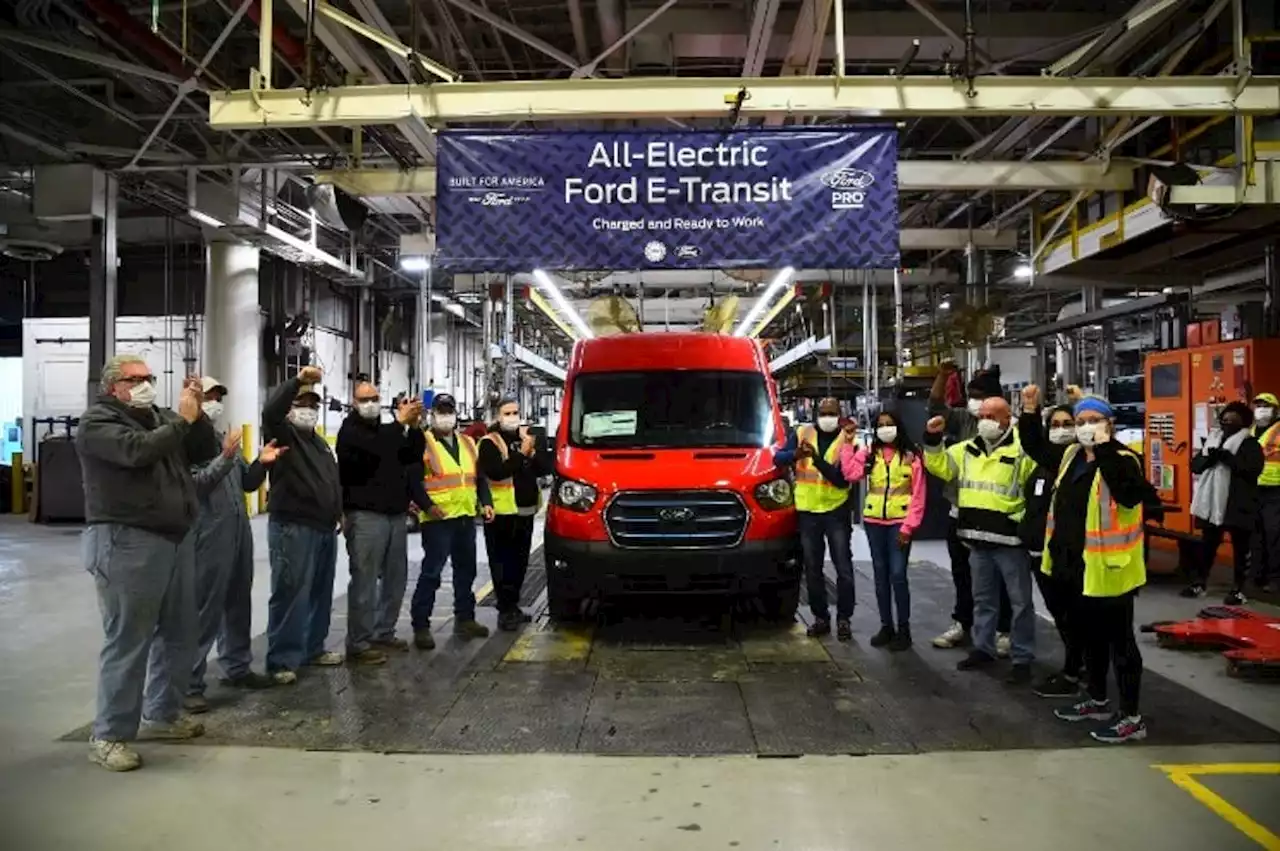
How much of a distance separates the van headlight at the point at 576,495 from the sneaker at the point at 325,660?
193cm

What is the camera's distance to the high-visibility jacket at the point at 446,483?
22.0 ft

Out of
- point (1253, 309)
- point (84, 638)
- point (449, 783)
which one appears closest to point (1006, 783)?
point (449, 783)

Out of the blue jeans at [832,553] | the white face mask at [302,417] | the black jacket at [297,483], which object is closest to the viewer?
the black jacket at [297,483]

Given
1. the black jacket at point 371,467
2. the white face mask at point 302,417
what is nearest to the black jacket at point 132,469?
the white face mask at point 302,417

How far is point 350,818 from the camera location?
3.72 metres

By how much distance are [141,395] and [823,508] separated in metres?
4.61

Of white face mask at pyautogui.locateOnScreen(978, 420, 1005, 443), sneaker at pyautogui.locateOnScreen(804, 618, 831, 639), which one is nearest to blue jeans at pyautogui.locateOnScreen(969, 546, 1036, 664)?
white face mask at pyautogui.locateOnScreen(978, 420, 1005, 443)

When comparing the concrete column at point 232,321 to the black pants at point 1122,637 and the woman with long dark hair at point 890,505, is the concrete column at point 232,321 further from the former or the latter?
the black pants at point 1122,637

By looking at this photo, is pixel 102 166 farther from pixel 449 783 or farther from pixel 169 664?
pixel 449 783

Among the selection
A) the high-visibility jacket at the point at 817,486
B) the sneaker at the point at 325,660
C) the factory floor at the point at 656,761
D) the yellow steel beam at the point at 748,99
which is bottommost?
the factory floor at the point at 656,761

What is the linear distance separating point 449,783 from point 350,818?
0.50m

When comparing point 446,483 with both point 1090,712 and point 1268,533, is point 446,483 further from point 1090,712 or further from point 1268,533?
point 1268,533

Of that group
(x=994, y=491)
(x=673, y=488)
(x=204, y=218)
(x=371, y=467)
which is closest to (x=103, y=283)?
(x=204, y=218)

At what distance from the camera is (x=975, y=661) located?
5930 mm
